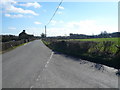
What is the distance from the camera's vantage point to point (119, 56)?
38.4 feet

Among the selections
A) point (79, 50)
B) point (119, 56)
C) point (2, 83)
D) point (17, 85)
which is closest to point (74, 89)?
point (17, 85)

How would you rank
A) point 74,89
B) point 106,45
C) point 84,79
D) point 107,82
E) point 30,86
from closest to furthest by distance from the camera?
1. point 74,89
2. point 30,86
3. point 107,82
4. point 84,79
5. point 106,45

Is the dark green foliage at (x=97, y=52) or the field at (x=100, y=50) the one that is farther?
the field at (x=100, y=50)

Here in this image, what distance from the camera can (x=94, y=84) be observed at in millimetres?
6605

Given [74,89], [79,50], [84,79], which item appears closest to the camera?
[74,89]

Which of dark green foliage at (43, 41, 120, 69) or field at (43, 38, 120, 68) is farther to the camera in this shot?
field at (43, 38, 120, 68)

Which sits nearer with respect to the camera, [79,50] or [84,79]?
[84,79]

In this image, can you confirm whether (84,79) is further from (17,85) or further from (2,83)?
(2,83)

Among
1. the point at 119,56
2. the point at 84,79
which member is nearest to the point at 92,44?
the point at 119,56

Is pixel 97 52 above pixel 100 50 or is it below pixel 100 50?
below

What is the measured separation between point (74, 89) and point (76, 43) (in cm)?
1483

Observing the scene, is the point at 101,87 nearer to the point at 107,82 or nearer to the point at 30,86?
the point at 107,82

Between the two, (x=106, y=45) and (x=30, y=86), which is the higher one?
(x=106, y=45)

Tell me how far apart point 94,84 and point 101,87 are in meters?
0.46
